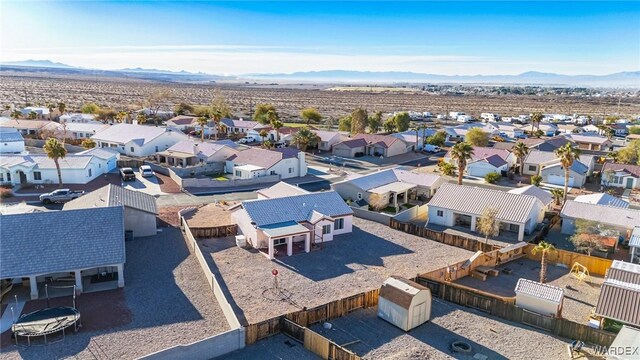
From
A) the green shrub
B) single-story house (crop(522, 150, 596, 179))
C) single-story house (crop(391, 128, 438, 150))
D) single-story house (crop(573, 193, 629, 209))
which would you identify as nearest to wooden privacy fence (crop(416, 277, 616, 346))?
single-story house (crop(573, 193, 629, 209))

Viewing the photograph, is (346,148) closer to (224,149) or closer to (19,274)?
(224,149)

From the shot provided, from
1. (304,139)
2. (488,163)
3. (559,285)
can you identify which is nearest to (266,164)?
(304,139)

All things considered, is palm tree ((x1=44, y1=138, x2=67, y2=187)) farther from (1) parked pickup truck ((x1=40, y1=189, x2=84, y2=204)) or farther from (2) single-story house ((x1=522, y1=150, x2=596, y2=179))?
(2) single-story house ((x1=522, y1=150, x2=596, y2=179))

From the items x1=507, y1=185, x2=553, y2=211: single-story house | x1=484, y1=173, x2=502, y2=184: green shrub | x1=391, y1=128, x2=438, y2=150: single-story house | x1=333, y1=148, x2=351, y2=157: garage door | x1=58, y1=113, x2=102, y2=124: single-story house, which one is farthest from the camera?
x1=58, y1=113, x2=102, y2=124: single-story house

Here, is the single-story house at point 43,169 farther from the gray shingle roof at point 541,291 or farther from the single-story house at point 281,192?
the gray shingle roof at point 541,291

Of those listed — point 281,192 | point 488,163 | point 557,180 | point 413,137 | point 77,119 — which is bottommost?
point 557,180

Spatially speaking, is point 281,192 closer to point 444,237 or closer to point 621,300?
point 444,237

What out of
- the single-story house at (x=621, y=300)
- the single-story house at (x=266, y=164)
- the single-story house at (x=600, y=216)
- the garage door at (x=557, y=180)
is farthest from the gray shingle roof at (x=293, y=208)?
the garage door at (x=557, y=180)
